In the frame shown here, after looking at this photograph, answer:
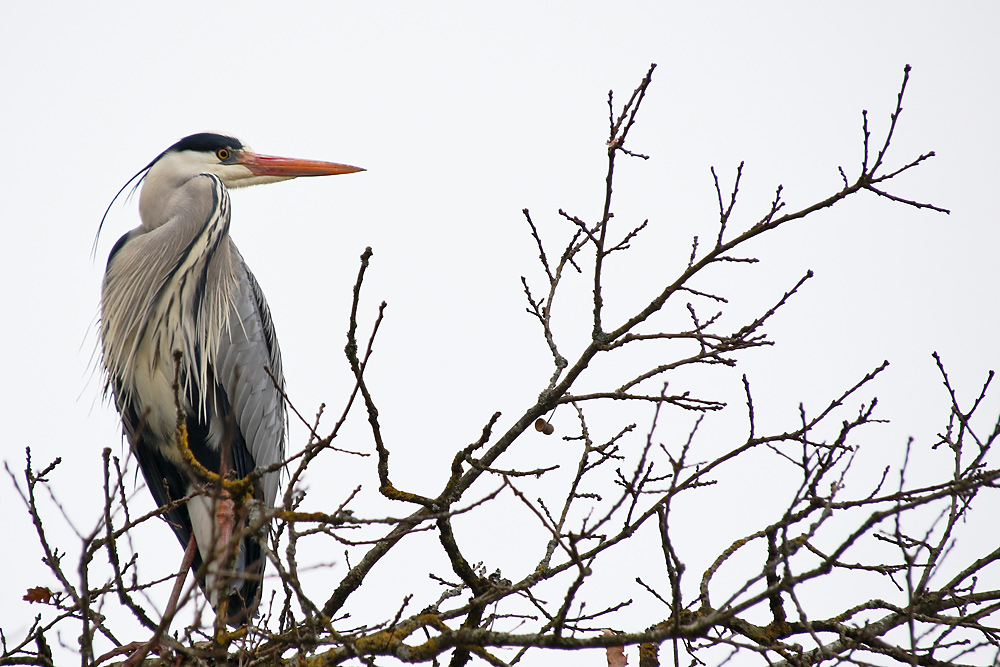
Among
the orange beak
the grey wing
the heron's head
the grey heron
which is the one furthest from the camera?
→ the orange beak

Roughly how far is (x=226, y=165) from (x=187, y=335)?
4.06 ft

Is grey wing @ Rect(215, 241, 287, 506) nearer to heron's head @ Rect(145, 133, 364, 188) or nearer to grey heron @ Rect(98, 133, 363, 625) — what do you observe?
grey heron @ Rect(98, 133, 363, 625)

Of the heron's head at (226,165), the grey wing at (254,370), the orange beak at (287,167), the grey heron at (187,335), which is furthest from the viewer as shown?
the orange beak at (287,167)

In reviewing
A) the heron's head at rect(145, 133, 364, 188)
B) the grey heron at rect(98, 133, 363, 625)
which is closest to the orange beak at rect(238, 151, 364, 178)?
the heron's head at rect(145, 133, 364, 188)

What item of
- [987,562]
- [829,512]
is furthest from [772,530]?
[987,562]

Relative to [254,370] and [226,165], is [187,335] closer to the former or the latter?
[254,370]

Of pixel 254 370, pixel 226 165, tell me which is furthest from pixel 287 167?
pixel 254 370

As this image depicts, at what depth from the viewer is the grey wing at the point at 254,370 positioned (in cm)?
466

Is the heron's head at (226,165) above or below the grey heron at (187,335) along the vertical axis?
above

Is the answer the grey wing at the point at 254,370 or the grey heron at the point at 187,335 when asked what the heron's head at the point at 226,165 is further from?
the grey wing at the point at 254,370

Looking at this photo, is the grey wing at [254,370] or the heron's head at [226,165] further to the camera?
the heron's head at [226,165]

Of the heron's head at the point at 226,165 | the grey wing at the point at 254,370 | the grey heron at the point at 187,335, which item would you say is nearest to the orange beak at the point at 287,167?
the heron's head at the point at 226,165

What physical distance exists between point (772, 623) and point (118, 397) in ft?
11.3

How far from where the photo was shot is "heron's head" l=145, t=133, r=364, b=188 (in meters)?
4.90
